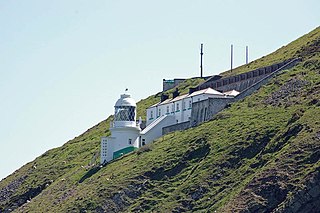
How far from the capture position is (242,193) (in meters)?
67.9

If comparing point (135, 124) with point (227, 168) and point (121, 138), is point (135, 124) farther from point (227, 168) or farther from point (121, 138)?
point (227, 168)

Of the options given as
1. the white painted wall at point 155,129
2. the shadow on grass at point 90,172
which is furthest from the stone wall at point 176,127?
the shadow on grass at point 90,172

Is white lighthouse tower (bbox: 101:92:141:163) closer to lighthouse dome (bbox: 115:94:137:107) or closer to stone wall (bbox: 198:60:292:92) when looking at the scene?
lighthouse dome (bbox: 115:94:137:107)

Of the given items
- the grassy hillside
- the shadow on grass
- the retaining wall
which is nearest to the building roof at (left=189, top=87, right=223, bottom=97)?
the retaining wall

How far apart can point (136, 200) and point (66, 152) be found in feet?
132

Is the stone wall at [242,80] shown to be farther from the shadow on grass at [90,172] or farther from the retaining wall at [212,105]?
the shadow on grass at [90,172]

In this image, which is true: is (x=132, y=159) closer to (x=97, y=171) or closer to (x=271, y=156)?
(x=97, y=171)

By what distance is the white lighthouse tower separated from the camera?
98.8 m

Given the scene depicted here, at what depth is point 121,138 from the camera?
3920 inches

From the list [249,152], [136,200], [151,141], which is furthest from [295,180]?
[151,141]

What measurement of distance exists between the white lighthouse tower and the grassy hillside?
3204mm

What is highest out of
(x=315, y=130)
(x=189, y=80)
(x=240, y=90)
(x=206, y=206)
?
(x=189, y=80)

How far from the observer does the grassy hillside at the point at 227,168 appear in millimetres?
66625

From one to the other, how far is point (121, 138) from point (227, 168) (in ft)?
82.4
